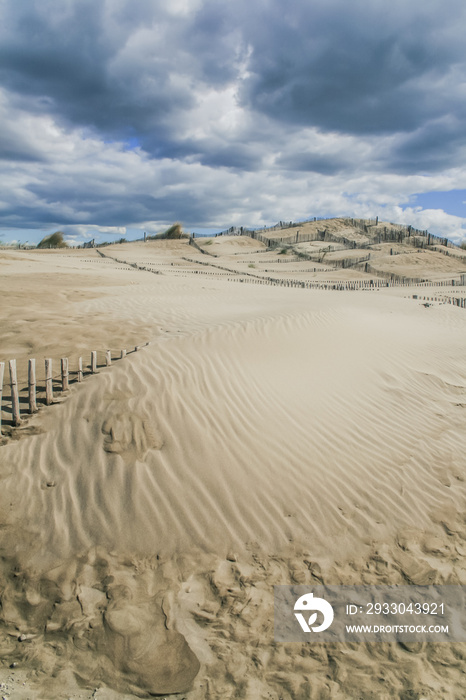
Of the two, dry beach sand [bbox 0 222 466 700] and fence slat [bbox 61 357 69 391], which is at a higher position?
fence slat [bbox 61 357 69 391]

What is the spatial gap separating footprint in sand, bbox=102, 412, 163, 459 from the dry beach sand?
0.08 feet

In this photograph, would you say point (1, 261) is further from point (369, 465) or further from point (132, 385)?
point (369, 465)

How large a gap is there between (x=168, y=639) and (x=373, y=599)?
1.82 metres

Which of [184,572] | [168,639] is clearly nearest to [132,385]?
[184,572]

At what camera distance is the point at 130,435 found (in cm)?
511

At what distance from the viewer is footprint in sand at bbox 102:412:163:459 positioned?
4.93 meters

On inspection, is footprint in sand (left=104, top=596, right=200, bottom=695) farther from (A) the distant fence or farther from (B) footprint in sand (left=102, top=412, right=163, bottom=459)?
(A) the distant fence

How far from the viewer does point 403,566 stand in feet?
13.4

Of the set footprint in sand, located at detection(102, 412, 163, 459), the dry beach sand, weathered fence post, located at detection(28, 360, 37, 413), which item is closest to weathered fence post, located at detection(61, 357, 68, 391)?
the dry beach sand

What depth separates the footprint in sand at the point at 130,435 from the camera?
493cm

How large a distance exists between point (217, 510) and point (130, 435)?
1.43 m

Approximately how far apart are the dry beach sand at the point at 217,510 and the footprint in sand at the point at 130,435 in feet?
0.08

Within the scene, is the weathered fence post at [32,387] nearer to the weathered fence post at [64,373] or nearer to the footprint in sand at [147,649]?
the weathered fence post at [64,373]

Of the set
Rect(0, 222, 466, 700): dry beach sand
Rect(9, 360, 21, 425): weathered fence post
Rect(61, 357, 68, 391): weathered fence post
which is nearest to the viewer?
Rect(0, 222, 466, 700): dry beach sand
